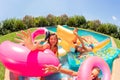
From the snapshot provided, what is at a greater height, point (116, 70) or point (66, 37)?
point (66, 37)

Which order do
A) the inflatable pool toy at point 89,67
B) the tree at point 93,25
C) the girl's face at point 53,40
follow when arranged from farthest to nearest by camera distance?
the tree at point 93,25
the girl's face at point 53,40
the inflatable pool toy at point 89,67

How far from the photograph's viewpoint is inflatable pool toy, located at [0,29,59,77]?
8547mm

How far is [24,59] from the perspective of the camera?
853cm

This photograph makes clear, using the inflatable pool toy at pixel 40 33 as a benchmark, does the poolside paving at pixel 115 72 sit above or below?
below

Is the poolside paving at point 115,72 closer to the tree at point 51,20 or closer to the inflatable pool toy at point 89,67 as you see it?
the inflatable pool toy at point 89,67

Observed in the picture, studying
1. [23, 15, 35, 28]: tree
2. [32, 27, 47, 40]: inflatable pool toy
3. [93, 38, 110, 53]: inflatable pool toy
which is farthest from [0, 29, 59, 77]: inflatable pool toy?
[23, 15, 35, 28]: tree

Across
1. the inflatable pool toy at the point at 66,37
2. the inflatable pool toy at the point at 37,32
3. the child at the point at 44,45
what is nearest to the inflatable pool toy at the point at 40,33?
the inflatable pool toy at the point at 37,32

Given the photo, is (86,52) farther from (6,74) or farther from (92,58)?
(92,58)

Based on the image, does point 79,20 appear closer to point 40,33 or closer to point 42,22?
point 42,22

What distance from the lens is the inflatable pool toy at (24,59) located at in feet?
28.0

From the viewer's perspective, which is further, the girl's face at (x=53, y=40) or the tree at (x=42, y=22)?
the tree at (x=42, y=22)

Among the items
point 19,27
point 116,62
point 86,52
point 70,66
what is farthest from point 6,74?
point 19,27

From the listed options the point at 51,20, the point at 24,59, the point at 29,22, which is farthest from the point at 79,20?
the point at 24,59

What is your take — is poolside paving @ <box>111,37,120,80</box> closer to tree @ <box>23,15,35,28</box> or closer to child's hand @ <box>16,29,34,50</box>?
child's hand @ <box>16,29,34,50</box>
